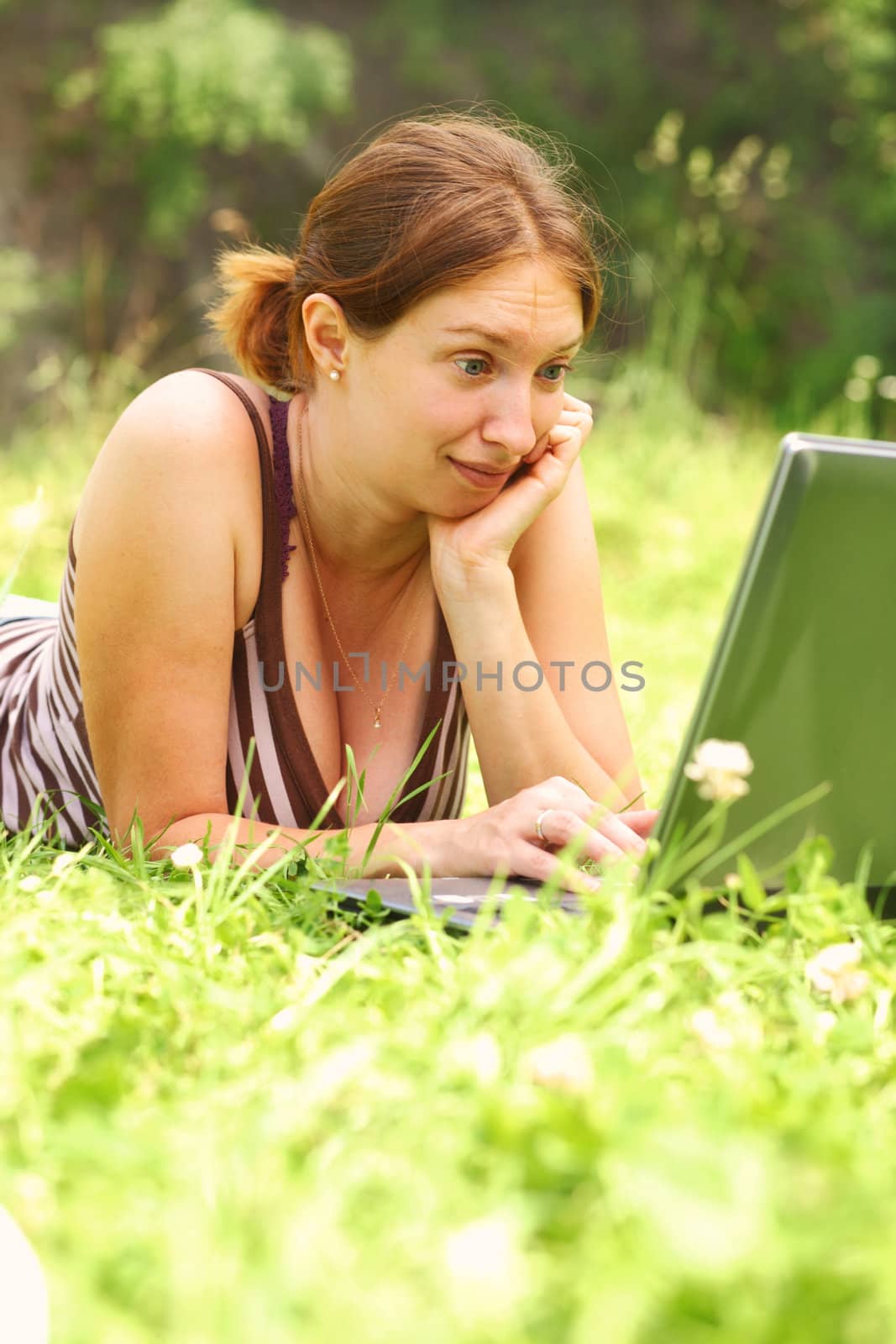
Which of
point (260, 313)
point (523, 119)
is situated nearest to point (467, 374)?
point (260, 313)

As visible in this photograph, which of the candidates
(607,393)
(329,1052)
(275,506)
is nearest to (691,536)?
(607,393)

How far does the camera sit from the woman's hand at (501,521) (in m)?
1.83

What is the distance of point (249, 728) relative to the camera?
5.92 ft

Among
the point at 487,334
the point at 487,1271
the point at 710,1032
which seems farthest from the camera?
the point at 487,334

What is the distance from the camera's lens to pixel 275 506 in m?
1.81

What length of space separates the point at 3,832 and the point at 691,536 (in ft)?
12.4

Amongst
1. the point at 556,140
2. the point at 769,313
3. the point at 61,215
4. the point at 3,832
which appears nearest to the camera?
the point at 3,832

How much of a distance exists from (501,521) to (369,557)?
226 mm

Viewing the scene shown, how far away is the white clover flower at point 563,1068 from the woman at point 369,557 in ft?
1.75

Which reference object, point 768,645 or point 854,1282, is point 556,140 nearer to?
point 768,645

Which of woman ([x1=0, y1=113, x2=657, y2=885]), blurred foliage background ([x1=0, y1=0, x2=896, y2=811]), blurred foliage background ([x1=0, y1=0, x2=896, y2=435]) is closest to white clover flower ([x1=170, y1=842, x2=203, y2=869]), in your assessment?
woman ([x1=0, y1=113, x2=657, y2=885])

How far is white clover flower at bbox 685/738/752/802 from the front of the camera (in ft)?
3.35

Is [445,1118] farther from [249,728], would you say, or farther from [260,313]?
[260,313]

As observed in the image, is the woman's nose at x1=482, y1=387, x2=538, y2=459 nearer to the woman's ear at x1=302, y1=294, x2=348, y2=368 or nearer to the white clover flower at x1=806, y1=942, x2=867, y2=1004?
the woman's ear at x1=302, y1=294, x2=348, y2=368
